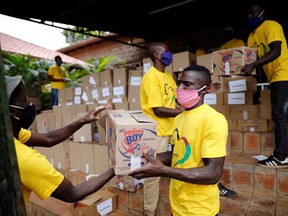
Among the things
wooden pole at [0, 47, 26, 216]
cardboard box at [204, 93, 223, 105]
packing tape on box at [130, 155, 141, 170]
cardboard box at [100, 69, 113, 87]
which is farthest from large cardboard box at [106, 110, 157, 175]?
cardboard box at [100, 69, 113, 87]

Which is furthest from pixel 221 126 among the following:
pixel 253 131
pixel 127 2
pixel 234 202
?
pixel 127 2

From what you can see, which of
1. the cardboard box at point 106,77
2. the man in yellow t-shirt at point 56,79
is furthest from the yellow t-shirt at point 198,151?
the man in yellow t-shirt at point 56,79

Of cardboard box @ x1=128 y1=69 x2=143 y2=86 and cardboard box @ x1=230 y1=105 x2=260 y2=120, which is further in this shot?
cardboard box @ x1=128 y1=69 x2=143 y2=86

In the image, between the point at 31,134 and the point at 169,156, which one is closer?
the point at 169,156

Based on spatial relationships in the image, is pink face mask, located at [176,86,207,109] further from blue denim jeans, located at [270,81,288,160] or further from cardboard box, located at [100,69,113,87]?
cardboard box, located at [100,69,113,87]

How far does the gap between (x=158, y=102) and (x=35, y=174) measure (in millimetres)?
1362

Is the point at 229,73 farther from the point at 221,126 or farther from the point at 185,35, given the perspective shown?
the point at 185,35

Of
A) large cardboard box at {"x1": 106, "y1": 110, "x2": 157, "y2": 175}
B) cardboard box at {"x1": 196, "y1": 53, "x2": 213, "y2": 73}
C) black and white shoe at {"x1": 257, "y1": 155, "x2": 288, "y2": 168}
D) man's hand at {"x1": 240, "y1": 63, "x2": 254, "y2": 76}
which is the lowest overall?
black and white shoe at {"x1": 257, "y1": 155, "x2": 288, "y2": 168}

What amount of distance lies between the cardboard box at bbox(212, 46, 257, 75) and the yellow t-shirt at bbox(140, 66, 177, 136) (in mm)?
567

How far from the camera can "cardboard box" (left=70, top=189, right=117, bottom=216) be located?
287 centimetres

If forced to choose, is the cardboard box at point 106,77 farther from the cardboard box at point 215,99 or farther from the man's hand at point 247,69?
the man's hand at point 247,69

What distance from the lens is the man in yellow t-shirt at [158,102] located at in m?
2.36

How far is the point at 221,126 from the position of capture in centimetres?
133

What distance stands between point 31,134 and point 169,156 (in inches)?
41.5
